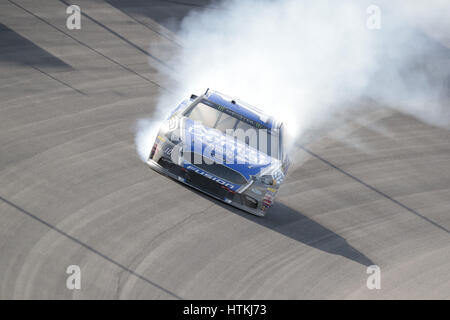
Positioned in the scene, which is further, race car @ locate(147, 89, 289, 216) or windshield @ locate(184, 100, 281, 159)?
windshield @ locate(184, 100, 281, 159)

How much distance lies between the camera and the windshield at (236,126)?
10039mm

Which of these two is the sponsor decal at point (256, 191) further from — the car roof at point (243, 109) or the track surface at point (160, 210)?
the car roof at point (243, 109)

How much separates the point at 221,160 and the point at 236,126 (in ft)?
3.56

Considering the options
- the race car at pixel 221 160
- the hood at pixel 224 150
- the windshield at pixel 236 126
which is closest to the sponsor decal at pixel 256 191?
the race car at pixel 221 160

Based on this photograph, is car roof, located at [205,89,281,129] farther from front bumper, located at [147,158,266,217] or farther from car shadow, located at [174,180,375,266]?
front bumper, located at [147,158,266,217]

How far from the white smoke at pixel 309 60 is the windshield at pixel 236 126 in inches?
46.6

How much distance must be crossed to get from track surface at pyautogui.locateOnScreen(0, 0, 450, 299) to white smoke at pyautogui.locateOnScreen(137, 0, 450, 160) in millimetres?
1239

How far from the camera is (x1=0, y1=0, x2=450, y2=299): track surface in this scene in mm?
7559

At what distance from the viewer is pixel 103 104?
12.1 meters

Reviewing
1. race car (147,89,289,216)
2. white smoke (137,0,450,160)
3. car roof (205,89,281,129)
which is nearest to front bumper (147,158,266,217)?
race car (147,89,289,216)

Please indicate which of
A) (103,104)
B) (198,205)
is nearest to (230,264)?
(198,205)
